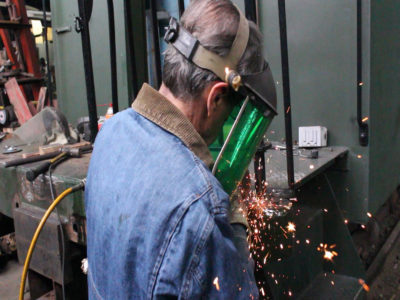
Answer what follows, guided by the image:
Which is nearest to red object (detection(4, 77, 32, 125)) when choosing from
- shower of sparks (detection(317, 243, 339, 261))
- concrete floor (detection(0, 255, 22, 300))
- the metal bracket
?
the metal bracket

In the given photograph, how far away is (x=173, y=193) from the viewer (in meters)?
0.80

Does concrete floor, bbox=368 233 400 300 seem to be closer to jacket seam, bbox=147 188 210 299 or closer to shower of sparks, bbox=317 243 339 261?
shower of sparks, bbox=317 243 339 261

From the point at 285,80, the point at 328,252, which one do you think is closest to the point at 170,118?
the point at 285,80

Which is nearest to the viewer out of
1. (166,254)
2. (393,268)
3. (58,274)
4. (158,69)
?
(166,254)

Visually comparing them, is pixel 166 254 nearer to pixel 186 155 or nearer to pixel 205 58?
pixel 186 155

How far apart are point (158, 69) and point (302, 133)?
1.35 metres

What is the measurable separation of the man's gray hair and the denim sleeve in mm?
355

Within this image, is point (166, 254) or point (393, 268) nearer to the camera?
point (166, 254)

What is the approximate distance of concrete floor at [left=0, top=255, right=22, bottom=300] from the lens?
2292 millimetres

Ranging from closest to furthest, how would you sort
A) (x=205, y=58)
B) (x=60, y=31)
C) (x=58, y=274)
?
(x=205, y=58), (x=58, y=274), (x=60, y=31)

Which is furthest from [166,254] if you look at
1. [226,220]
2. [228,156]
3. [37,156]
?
[37,156]

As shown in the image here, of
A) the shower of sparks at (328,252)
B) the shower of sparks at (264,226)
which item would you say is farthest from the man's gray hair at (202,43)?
the shower of sparks at (328,252)

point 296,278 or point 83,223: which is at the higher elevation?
point 83,223

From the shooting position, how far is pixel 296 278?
1869 mm
